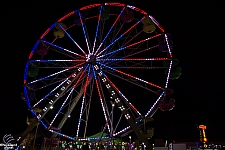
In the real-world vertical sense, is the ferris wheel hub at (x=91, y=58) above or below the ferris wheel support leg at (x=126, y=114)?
above

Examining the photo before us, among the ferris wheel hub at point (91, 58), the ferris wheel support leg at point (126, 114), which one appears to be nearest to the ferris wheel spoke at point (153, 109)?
the ferris wheel support leg at point (126, 114)

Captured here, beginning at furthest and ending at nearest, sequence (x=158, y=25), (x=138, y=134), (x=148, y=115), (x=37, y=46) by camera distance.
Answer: (x=37, y=46) < (x=158, y=25) < (x=148, y=115) < (x=138, y=134)

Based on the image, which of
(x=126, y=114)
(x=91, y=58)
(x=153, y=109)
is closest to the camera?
(x=126, y=114)

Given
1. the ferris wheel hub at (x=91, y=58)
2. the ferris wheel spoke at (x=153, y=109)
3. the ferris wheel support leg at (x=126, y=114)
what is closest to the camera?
the ferris wheel support leg at (x=126, y=114)

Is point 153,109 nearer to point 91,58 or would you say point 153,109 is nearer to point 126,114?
point 126,114

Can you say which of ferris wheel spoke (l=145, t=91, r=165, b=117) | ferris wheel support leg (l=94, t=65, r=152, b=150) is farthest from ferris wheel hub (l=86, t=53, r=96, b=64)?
ferris wheel spoke (l=145, t=91, r=165, b=117)

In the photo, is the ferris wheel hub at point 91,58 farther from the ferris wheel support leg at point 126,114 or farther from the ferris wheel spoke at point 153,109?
the ferris wheel spoke at point 153,109

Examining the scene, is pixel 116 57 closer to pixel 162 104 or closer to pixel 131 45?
pixel 131 45

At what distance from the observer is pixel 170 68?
14438 millimetres

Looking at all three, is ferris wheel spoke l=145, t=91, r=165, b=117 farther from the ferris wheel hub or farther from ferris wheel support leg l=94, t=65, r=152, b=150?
the ferris wheel hub

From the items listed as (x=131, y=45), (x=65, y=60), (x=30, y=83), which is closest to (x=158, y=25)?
(x=131, y=45)

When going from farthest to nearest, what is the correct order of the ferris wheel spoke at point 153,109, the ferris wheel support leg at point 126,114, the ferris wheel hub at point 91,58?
1. the ferris wheel hub at point 91,58
2. the ferris wheel spoke at point 153,109
3. the ferris wheel support leg at point 126,114

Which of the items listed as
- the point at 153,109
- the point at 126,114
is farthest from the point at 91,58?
the point at 153,109

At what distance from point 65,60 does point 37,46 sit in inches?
106
